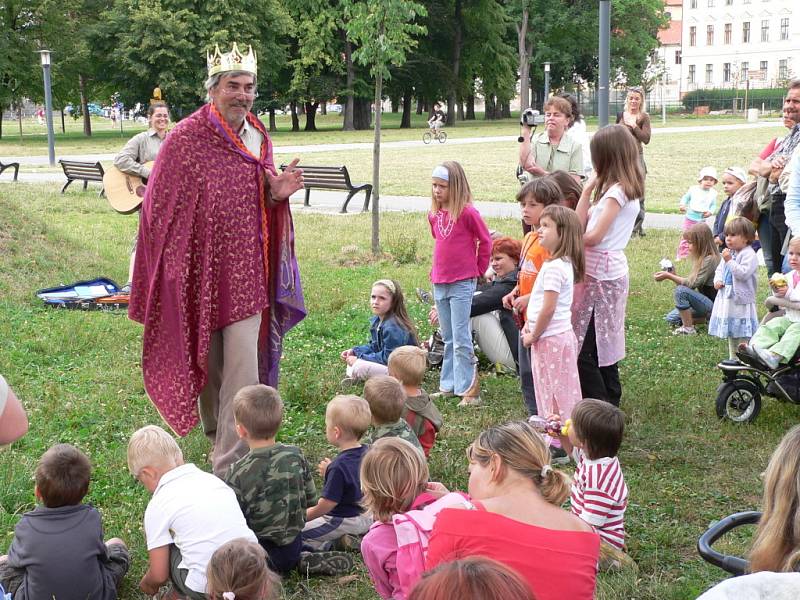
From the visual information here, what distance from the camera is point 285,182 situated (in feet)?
18.1

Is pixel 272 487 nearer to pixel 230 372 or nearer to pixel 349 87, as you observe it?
pixel 230 372

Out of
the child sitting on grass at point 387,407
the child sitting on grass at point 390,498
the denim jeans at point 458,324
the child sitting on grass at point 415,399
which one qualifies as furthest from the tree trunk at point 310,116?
the child sitting on grass at point 390,498

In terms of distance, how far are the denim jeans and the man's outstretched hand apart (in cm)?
185

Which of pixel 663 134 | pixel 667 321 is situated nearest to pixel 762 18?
pixel 663 134

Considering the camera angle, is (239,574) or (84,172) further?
(84,172)

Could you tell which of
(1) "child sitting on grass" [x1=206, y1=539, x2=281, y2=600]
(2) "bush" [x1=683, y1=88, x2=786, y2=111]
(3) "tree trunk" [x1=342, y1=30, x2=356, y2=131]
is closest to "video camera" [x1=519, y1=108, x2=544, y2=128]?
(1) "child sitting on grass" [x1=206, y1=539, x2=281, y2=600]

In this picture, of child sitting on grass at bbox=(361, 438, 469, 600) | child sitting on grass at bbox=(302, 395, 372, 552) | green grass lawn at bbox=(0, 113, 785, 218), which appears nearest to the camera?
child sitting on grass at bbox=(361, 438, 469, 600)

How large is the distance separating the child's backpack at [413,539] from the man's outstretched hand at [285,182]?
242 centimetres

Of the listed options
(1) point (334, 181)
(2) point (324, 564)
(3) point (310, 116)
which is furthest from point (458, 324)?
(3) point (310, 116)

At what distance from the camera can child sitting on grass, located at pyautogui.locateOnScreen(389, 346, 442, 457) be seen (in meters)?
5.52

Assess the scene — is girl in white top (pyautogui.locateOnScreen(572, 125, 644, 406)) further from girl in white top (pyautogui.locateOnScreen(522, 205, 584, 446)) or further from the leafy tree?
the leafy tree

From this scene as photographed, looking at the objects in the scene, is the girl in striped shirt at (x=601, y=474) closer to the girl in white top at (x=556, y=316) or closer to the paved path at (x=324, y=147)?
the girl in white top at (x=556, y=316)

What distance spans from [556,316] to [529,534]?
2.85m

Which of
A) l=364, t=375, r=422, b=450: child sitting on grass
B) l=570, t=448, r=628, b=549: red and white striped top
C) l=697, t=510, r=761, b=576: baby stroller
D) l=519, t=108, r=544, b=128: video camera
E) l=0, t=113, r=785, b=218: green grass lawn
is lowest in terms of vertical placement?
l=570, t=448, r=628, b=549: red and white striped top
